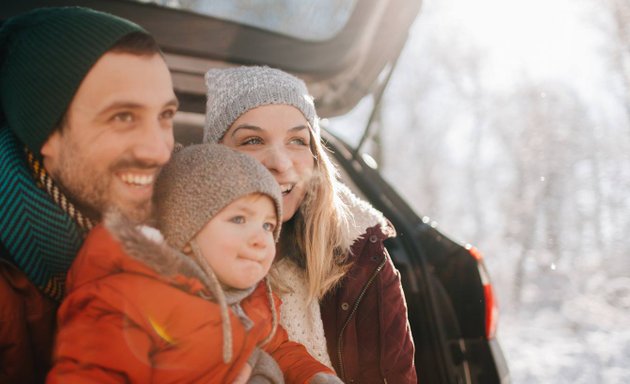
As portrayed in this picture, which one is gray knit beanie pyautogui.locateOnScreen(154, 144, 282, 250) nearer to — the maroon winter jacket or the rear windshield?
the maroon winter jacket

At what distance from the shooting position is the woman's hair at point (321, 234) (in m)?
1.86

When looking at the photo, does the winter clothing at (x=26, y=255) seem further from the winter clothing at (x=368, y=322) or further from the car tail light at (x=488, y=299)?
the car tail light at (x=488, y=299)

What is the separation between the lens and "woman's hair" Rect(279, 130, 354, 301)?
1855 mm

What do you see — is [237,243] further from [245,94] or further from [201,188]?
[245,94]

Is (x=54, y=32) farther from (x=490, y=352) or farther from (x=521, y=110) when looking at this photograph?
(x=521, y=110)

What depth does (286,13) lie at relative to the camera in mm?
2307

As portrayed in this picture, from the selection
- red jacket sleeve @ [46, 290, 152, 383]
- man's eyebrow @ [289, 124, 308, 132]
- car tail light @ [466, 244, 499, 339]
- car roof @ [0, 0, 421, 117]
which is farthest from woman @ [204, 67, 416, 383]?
red jacket sleeve @ [46, 290, 152, 383]

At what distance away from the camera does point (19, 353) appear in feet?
4.09

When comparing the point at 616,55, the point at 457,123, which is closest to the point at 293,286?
the point at 616,55

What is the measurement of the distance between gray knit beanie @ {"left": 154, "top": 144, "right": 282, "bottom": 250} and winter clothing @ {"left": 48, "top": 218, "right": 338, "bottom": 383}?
89mm

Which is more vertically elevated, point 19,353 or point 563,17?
point 563,17

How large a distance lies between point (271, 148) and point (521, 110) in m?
13.6

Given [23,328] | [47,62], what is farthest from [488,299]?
[47,62]

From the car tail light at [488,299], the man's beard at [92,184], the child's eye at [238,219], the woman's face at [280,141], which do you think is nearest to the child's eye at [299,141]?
the woman's face at [280,141]
